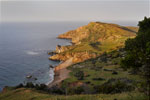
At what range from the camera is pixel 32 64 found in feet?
359

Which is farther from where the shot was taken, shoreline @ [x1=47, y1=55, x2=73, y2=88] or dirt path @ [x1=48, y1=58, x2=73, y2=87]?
dirt path @ [x1=48, y1=58, x2=73, y2=87]

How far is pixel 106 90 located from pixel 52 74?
6414 cm

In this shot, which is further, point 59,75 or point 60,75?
point 59,75

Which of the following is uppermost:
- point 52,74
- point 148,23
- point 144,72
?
point 148,23

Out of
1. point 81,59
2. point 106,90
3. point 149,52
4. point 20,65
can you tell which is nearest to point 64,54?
point 81,59

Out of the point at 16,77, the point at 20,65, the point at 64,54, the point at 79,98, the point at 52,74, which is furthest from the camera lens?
the point at 64,54

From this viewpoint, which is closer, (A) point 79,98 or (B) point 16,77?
(A) point 79,98

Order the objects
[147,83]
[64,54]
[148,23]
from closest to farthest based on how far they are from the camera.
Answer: [147,83]
[148,23]
[64,54]

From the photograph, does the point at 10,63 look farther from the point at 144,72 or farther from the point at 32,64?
the point at 144,72

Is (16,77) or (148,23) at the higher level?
(148,23)

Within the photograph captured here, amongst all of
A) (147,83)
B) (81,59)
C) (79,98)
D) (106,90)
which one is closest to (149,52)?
(147,83)

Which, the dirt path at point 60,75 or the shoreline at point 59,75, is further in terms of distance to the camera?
the dirt path at point 60,75

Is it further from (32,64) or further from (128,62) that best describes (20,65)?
(128,62)

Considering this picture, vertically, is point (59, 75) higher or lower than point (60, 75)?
lower
